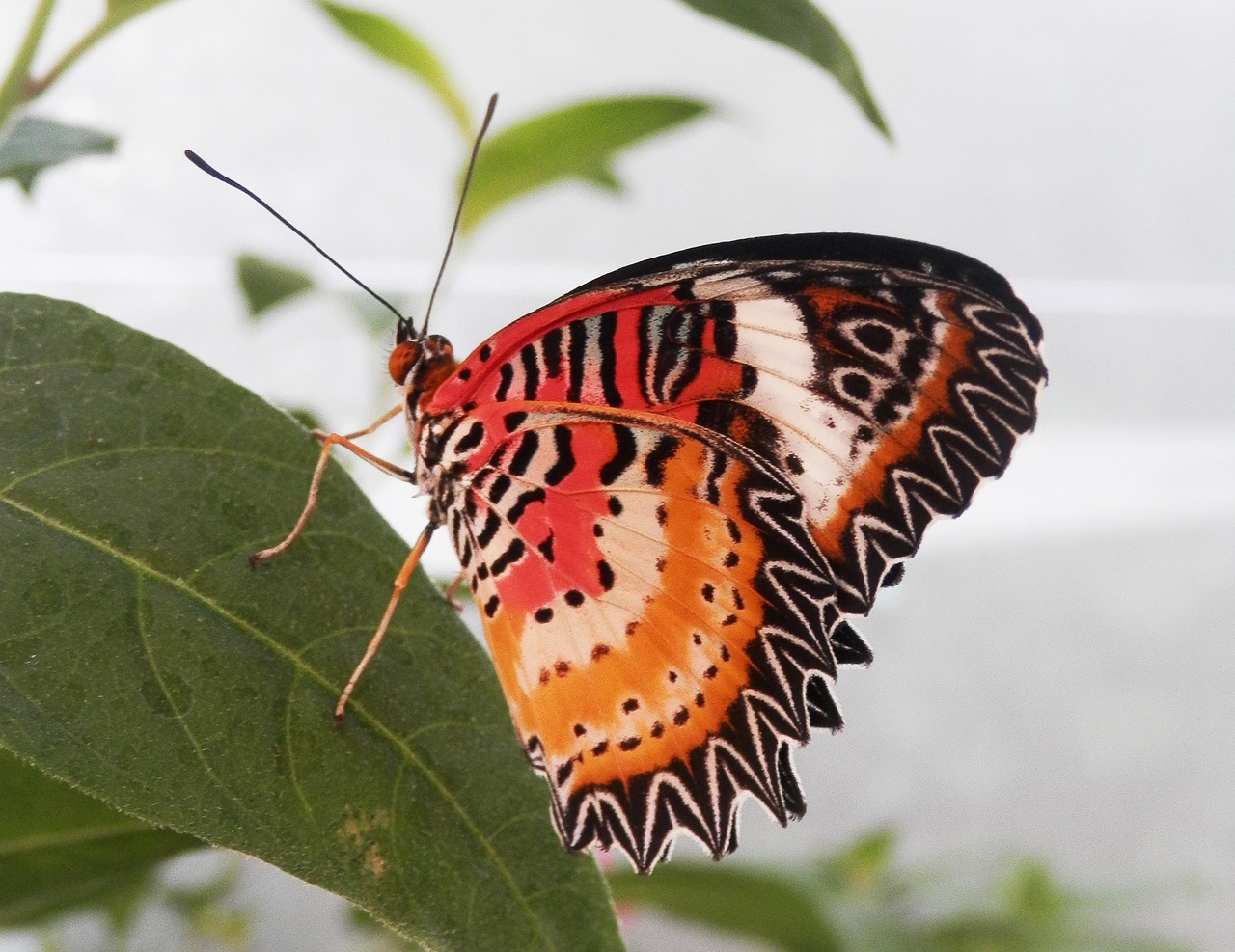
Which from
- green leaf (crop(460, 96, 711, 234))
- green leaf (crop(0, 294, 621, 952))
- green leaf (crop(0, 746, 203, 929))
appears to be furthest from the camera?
green leaf (crop(460, 96, 711, 234))

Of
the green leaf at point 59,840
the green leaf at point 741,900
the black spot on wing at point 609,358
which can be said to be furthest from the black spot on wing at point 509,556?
the green leaf at point 741,900

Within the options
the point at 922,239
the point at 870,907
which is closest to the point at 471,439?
the point at 870,907

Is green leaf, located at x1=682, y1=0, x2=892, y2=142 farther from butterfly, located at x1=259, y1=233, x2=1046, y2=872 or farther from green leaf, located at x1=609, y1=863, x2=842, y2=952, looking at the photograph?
green leaf, located at x1=609, y1=863, x2=842, y2=952

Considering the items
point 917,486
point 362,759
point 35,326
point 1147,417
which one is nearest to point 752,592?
point 917,486

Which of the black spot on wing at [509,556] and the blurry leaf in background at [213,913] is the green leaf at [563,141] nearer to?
the black spot on wing at [509,556]

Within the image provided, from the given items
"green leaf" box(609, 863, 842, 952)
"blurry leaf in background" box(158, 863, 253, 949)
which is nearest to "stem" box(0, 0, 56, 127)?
"green leaf" box(609, 863, 842, 952)

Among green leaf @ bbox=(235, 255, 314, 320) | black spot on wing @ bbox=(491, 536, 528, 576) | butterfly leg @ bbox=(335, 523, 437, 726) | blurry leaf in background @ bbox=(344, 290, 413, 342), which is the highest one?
blurry leaf in background @ bbox=(344, 290, 413, 342)

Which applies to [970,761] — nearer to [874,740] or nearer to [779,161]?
[874,740]
